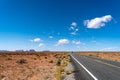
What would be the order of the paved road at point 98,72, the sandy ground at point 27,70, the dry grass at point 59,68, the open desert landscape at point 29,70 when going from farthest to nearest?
the sandy ground at point 27,70 → the open desert landscape at point 29,70 → the dry grass at point 59,68 → the paved road at point 98,72

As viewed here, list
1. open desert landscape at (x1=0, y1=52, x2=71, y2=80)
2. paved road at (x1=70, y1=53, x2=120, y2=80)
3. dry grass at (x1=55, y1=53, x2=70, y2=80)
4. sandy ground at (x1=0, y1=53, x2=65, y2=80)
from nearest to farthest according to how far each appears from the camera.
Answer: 1. paved road at (x1=70, y1=53, x2=120, y2=80)
2. dry grass at (x1=55, y1=53, x2=70, y2=80)
3. open desert landscape at (x1=0, y1=52, x2=71, y2=80)
4. sandy ground at (x1=0, y1=53, x2=65, y2=80)

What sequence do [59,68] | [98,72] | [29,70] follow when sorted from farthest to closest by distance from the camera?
[29,70], [59,68], [98,72]

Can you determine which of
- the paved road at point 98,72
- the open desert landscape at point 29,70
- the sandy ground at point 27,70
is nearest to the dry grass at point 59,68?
the open desert landscape at point 29,70

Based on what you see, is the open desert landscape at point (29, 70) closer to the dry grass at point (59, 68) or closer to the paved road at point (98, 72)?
the dry grass at point (59, 68)

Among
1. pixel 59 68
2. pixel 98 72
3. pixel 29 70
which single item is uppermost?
pixel 59 68

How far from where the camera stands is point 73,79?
39.9 ft

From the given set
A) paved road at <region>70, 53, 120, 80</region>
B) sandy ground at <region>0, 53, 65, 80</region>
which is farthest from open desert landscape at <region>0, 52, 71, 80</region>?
paved road at <region>70, 53, 120, 80</region>

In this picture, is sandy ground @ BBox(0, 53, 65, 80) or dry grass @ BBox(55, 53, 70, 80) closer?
dry grass @ BBox(55, 53, 70, 80)

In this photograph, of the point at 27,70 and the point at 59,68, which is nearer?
the point at 59,68

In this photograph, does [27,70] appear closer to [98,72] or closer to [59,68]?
[59,68]

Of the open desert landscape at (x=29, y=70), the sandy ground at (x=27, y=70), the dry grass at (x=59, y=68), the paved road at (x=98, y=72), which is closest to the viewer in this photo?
the paved road at (x=98, y=72)

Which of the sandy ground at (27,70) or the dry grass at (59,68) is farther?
the sandy ground at (27,70)

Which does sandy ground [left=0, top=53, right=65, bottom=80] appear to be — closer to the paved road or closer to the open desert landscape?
the open desert landscape

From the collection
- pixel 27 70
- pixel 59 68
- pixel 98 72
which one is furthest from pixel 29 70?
pixel 98 72
